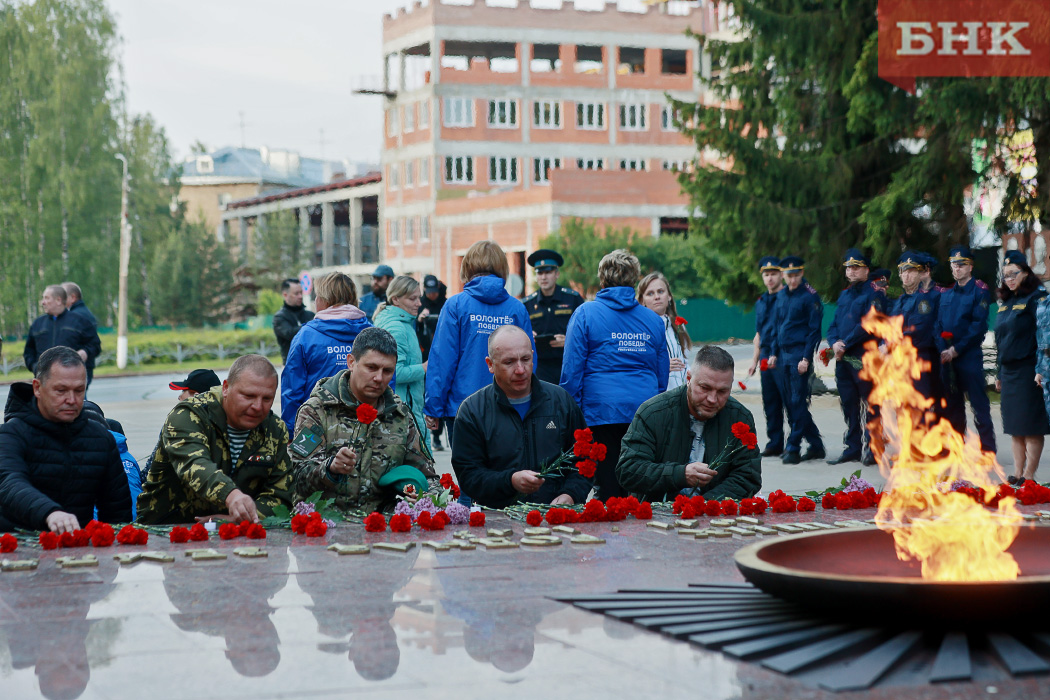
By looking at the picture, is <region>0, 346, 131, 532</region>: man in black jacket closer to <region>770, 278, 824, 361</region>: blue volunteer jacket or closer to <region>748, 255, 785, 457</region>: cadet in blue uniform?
<region>770, 278, 824, 361</region>: blue volunteer jacket

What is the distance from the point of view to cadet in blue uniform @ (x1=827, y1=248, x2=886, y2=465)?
1256 centimetres

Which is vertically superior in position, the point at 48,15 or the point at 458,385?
the point at 48,15

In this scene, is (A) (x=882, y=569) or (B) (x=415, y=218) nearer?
(A) (x=882, y=569)

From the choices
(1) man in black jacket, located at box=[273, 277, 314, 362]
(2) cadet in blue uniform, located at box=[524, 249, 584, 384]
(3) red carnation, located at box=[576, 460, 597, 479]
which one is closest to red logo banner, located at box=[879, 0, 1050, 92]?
(2) cadet in blue uniform, located at box=[524, 249, 584, 384]

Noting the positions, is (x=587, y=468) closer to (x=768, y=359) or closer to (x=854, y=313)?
(x=854, y=313)

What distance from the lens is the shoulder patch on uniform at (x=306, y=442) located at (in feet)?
20.9

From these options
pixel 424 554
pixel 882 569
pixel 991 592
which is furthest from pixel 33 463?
pixel 991 592

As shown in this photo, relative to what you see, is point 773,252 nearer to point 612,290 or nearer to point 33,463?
point 612,290

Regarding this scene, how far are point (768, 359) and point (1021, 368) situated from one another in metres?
2.77

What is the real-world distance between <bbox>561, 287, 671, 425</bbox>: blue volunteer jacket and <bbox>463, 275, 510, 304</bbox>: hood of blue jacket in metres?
0.71

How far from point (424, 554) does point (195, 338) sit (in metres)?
40.9

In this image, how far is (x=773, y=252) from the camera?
68.8ft

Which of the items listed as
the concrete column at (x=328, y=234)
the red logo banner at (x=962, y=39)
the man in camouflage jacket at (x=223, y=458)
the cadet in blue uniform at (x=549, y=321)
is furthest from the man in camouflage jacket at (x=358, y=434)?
the concrete column at (x=328, y=234)

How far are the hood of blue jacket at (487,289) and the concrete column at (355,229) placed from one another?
71836mm
